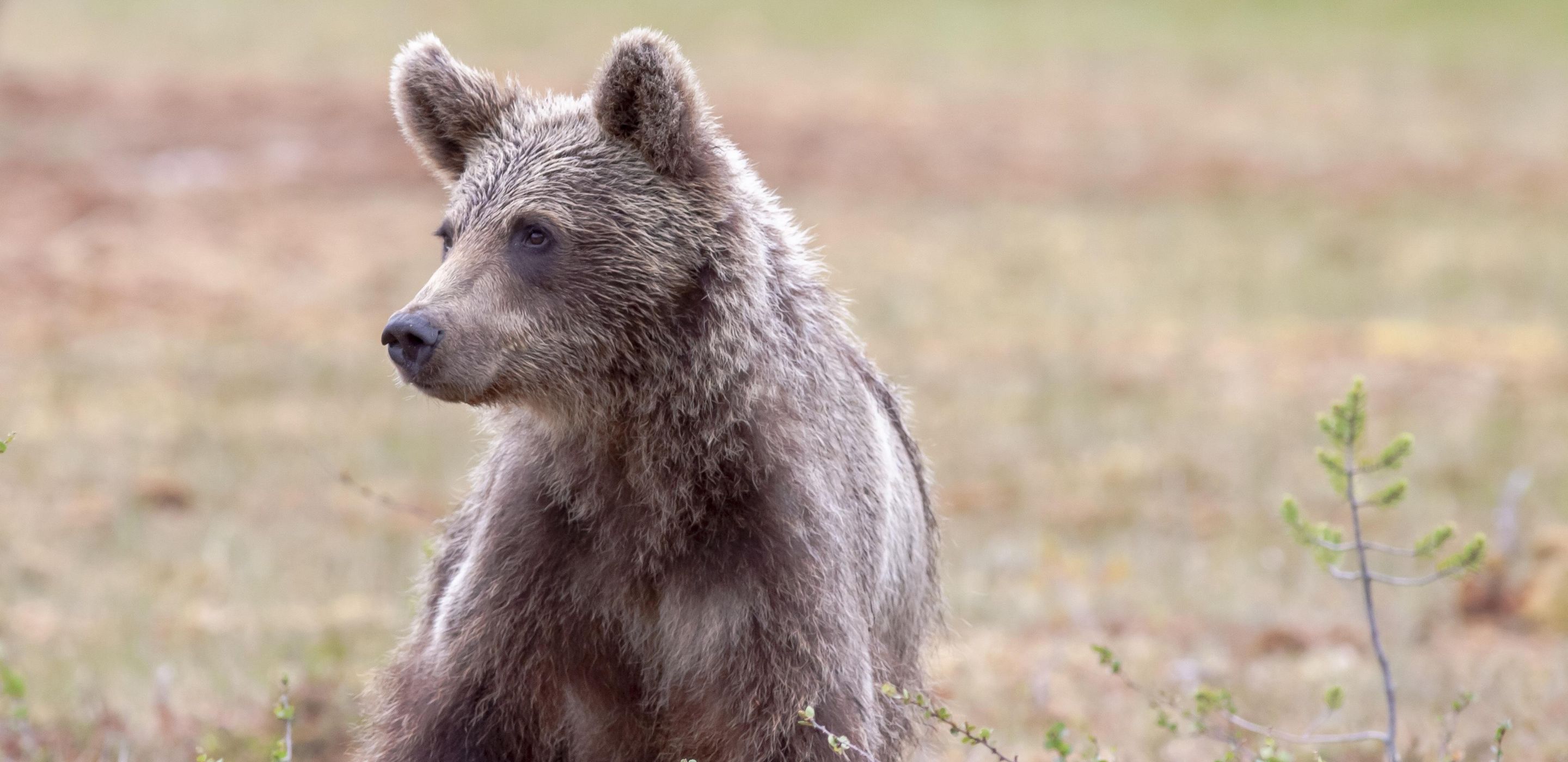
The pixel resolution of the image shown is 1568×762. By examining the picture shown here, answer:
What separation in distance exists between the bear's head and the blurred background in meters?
1.39

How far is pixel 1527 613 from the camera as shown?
8.50 metres

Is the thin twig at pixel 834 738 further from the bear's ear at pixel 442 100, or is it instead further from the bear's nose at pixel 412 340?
the bear's ear at pixel 442 100

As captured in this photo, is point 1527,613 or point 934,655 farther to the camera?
point 1527,613

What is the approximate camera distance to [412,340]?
13.1 ft

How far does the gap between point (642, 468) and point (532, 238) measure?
2.24ft

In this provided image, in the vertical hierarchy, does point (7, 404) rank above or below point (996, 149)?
below

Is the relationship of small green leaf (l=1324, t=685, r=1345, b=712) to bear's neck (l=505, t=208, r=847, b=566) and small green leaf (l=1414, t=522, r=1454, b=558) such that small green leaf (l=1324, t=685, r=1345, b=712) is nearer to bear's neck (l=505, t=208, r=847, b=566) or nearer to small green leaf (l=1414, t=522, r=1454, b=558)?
small green leaf (l=1414, t=522, r=1454, b=558)

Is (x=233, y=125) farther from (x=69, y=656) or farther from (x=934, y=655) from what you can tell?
(x=934, y=655)

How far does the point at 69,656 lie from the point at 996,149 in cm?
2107

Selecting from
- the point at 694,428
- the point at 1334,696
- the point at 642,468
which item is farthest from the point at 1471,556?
the point at 642,468

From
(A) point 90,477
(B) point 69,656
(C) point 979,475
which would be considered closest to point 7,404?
(A) point 90,477

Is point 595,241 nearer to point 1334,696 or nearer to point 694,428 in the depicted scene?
point 694,428

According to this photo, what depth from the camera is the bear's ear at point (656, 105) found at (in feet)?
13.7

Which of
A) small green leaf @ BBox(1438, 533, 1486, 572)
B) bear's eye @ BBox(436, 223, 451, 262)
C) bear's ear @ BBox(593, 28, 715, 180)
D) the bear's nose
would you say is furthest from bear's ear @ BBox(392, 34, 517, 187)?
small green leaf @ BBox(1438, 533, 1486, 572)
